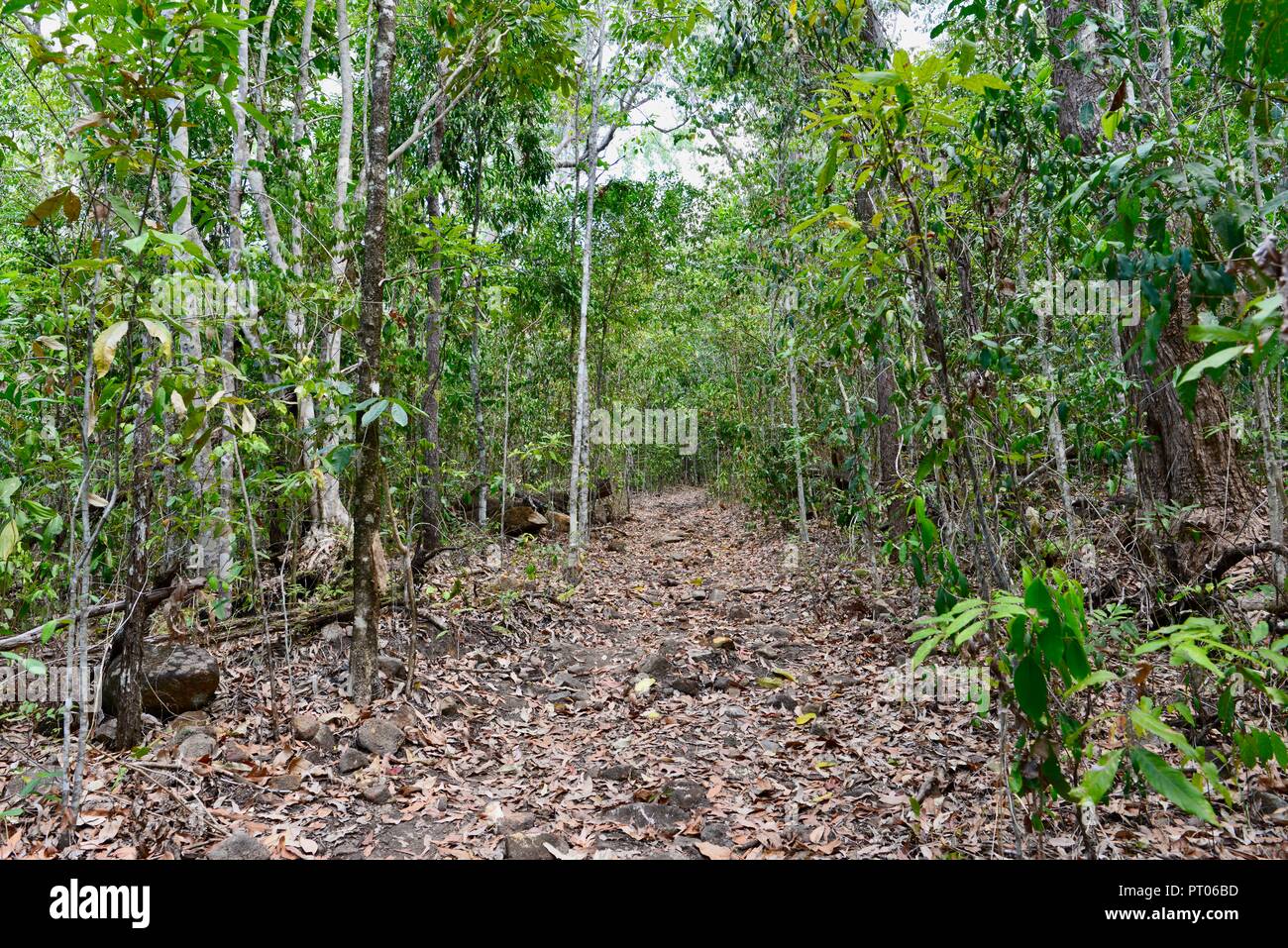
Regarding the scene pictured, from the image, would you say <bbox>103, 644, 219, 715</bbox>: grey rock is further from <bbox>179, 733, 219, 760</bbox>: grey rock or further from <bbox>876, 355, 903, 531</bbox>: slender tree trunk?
<bbox>876, 355, 903, 531</bbox>: slender tree trunk

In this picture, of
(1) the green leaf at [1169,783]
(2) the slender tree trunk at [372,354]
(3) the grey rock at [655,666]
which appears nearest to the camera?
(1) the green leaf at [1169,783]

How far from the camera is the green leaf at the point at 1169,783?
5.03 feet

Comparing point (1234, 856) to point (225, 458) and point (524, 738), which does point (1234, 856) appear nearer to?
point (524, 738)

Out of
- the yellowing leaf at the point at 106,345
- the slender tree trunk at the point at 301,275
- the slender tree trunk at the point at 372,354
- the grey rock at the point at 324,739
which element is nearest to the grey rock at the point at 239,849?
the grey rock at the point at 324,739

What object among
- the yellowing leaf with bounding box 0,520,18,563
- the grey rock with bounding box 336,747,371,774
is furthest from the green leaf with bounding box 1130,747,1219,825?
the grey rock with bounding box 336,747,371,774

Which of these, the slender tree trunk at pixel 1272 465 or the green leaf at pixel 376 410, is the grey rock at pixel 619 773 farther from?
the slender tree trunk at pixel 1272 465

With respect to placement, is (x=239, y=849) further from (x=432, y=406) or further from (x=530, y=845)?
(x=432, y=406)

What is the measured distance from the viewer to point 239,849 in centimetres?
313

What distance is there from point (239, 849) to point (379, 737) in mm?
1161

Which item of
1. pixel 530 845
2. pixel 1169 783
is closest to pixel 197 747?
pixel 530 845

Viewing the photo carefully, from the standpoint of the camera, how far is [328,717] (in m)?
4.43

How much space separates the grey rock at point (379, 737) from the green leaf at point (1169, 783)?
3.82m

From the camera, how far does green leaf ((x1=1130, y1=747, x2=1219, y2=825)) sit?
5.03ft
